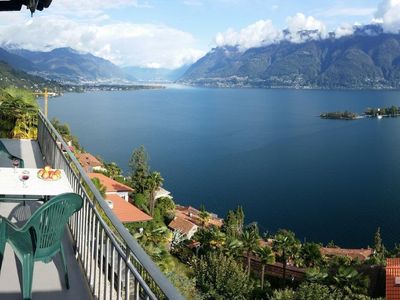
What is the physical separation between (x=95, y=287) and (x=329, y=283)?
21710 mm

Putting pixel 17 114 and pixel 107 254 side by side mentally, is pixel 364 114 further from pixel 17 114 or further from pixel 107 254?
pixel 107 254

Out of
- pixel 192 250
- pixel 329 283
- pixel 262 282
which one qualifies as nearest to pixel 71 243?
pixel 329 283

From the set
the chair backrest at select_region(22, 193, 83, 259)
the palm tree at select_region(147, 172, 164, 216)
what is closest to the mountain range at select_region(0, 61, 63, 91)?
the palm tree at select_region(147, 172, 164, 216)

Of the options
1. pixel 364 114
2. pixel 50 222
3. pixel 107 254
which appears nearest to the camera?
pixel 107 254

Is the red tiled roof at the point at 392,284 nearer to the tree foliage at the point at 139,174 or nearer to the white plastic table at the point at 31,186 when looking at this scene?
the white plastic table at the point at 31,186

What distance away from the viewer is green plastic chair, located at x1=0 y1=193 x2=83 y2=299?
2.63m

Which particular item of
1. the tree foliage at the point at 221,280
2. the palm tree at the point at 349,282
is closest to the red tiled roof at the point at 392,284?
the palm tree at the point at 349,282

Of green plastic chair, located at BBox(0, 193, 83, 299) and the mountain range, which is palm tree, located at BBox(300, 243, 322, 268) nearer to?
green plastic chair, located at BBox(0, 193, 83, 299)

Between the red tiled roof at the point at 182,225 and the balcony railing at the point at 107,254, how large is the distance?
29.8 metres

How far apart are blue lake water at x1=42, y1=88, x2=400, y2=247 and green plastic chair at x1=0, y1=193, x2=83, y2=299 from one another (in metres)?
39.0

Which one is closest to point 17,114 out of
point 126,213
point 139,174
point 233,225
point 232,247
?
point 232,247

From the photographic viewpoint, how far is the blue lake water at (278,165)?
44.6m

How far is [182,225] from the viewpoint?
34656 mm

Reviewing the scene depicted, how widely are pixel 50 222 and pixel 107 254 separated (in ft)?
1.36
